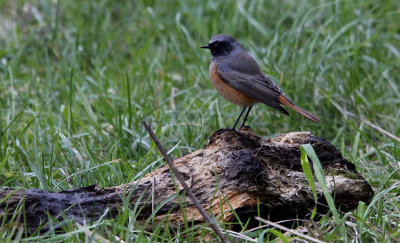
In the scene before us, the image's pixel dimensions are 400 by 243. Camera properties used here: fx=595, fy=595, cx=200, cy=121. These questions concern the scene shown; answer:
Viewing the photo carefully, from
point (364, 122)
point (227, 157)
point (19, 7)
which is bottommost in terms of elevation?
point (364, 122)

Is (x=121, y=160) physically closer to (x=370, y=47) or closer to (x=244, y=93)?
(x=244, y=93)

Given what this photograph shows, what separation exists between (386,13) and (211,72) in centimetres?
309

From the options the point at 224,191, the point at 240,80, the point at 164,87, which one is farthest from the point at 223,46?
the point at 224,191

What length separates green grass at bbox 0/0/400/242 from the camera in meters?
4.14

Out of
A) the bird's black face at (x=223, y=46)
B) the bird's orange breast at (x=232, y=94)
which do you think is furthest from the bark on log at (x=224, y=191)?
the bird's black face at (x=223, y=46)

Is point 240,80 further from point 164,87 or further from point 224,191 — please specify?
point 164,87

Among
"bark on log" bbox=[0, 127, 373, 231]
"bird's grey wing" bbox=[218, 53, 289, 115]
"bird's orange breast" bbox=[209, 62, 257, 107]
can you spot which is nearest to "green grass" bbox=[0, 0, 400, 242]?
"bark on log" bbox=[0, 127, 373, 231]

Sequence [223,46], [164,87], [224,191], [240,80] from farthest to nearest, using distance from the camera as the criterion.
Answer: [164,87] < [223,46] < [240,80] < [224,191]

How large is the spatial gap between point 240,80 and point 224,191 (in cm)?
155

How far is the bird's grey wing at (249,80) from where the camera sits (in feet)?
15.4

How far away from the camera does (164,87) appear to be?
6.57 metres

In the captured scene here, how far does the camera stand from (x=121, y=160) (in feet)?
14.5

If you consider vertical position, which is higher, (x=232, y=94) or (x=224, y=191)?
(x=232, y=94)

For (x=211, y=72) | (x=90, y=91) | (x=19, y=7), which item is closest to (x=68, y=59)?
(x=90, y=91)
